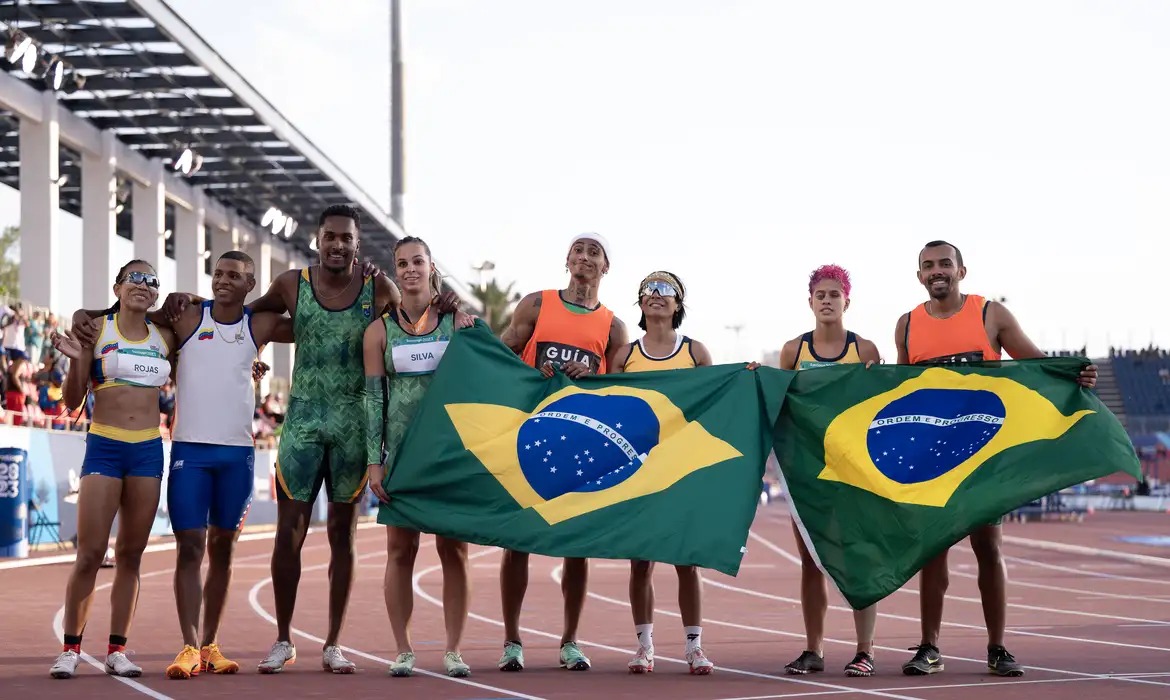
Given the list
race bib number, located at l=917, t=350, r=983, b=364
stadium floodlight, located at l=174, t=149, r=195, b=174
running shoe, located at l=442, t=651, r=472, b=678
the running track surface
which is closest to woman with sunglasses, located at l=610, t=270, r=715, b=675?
the running track surface

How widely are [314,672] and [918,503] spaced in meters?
3.63

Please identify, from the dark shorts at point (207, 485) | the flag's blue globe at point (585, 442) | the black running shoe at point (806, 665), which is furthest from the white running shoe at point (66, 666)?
the black running shoe at point (806, 665)

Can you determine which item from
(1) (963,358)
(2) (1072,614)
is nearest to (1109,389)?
(2) (1072,614)

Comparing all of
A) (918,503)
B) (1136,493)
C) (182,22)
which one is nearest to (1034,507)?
(1136,493)

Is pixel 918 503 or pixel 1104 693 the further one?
pixel 918 503

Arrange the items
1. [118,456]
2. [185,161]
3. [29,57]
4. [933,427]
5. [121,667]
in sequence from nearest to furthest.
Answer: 1. [121,667]
2. [118,456]
3. [933,427]
4. [29,57]
5. [185,161]

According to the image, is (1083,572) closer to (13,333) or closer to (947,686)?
(947,686)

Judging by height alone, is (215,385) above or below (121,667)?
above

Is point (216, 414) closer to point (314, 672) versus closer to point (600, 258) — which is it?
point (314, 672)

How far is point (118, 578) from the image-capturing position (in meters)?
8.84

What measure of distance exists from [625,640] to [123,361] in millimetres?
4724

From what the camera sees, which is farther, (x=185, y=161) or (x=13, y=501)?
(x=185, y=161)

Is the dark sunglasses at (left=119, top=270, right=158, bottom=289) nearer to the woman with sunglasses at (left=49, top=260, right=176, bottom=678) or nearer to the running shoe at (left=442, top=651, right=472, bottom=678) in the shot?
the woman with sunglasses at (left=49, top=260, right=176, bottom=678)

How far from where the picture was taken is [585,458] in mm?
9172
